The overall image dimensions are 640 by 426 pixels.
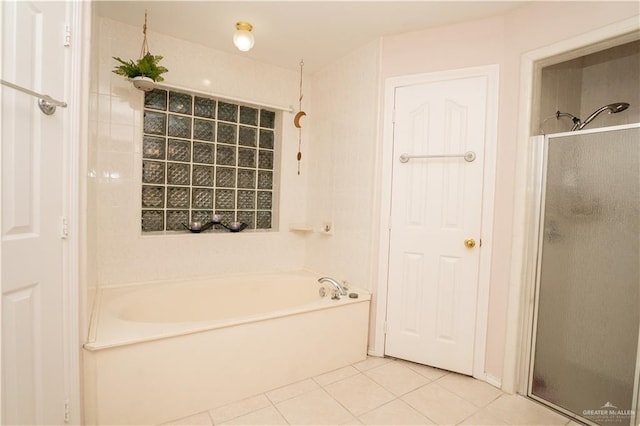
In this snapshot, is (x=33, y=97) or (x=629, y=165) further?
(x=629, y=165)

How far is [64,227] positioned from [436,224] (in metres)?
2.08

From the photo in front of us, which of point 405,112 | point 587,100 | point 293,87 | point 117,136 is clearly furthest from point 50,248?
point 587,100

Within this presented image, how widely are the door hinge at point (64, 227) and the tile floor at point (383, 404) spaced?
108 cm

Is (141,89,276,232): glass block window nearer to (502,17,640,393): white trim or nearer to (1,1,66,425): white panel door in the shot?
(1,1,66,425): white panel door

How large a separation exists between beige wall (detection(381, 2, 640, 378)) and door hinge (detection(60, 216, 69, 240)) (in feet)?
7.39

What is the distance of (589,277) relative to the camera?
177 cm

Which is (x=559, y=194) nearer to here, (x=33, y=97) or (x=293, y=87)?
(x=293, y=87)

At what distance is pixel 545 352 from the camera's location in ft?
6.35

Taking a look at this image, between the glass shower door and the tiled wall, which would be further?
the tiled wall

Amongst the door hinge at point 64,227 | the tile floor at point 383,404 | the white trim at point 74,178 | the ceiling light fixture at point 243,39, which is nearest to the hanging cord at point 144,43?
the ceiling light fixture at point 243,39

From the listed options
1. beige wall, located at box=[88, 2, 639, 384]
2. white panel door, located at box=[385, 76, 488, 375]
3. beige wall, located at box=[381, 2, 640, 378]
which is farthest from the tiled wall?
beige wall, located at box=[381, 2, 640, 378]

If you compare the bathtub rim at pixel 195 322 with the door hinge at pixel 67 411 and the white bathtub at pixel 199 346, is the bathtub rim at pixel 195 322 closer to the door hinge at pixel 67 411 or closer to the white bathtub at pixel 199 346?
the white bathtub at pixel 199 346

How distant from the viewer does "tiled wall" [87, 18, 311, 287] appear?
222 centimetres

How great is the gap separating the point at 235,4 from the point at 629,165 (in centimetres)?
242
